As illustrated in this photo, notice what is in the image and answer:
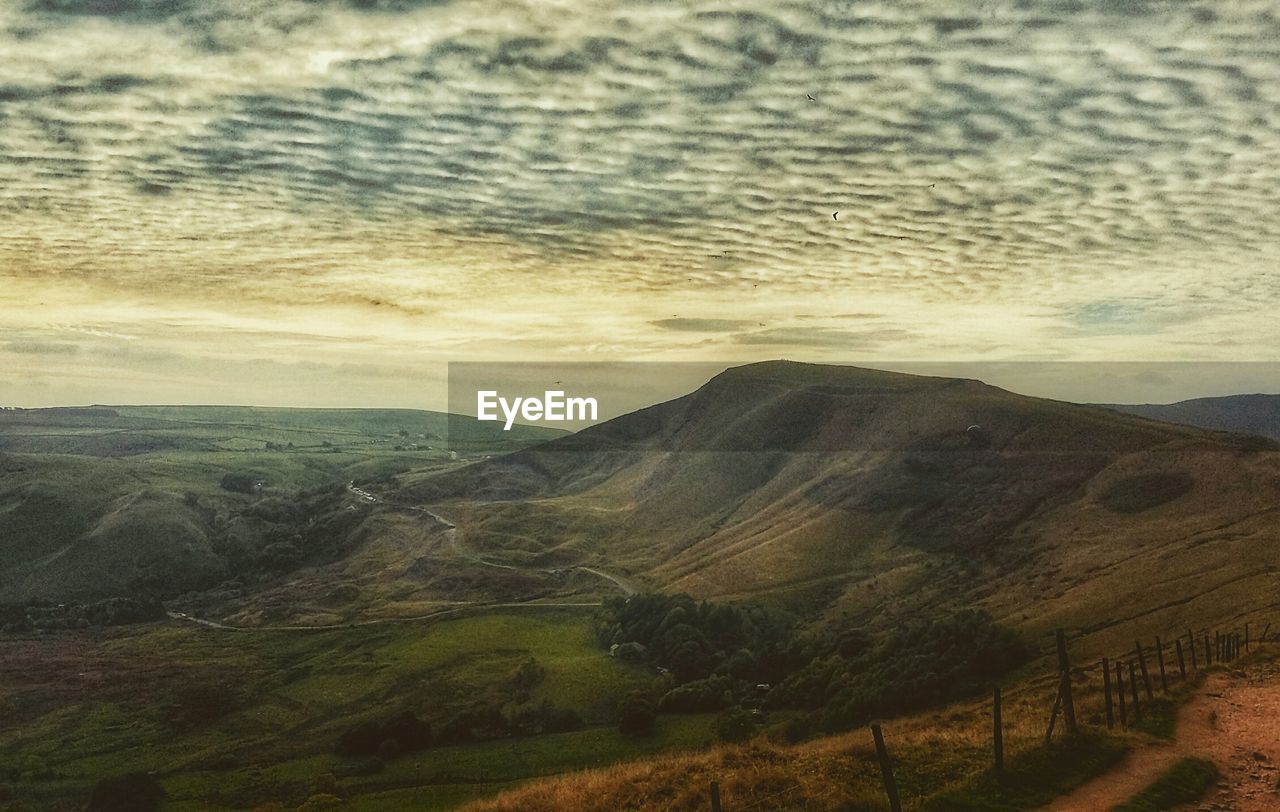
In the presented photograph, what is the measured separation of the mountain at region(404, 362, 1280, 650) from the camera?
83.0 meters

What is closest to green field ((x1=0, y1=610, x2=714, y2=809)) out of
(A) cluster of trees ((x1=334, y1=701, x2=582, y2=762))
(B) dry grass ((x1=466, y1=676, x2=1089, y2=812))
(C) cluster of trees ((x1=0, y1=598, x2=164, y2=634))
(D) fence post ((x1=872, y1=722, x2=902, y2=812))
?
(A) cluster of trees ((x1=334, y1=701, x2=582, y2=762))

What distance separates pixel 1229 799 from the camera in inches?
961

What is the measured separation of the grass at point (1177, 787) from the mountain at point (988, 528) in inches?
1710

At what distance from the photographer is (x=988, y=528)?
430 feet

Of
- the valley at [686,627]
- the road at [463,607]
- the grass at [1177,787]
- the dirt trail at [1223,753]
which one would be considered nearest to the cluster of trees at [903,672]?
Answer: the valley at [686,627]

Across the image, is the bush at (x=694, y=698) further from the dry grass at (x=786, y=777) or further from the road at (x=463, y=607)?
the road at (x=463, y=607)

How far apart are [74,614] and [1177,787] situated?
204 m

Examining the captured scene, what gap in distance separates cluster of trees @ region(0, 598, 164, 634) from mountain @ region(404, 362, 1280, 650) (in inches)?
2730

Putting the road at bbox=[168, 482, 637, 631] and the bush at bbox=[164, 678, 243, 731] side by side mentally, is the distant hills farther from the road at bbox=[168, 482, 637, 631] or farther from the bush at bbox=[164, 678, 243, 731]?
the bush at bbox=[164, 678, 243, 731]

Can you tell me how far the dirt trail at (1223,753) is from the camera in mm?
24000

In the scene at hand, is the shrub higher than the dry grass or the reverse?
the reverse

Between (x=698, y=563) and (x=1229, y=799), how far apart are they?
436ft

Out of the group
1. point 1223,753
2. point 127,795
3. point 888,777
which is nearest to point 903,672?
point 1223,753

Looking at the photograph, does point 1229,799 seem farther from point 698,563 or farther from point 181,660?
point 181,660
